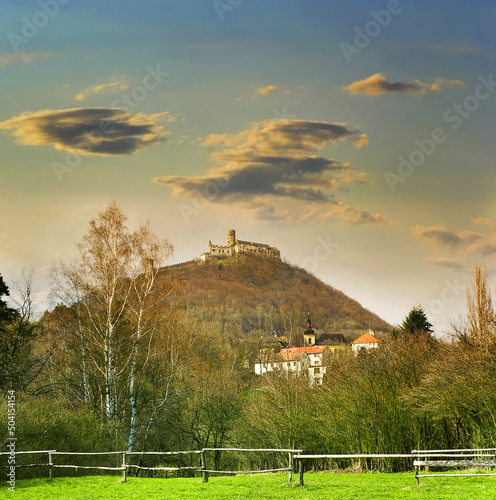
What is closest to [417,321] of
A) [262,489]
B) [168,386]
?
[168,386]

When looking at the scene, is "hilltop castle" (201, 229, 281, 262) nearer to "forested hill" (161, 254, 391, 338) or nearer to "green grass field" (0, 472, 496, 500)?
"forested hill" (161, 254, 391, 338)

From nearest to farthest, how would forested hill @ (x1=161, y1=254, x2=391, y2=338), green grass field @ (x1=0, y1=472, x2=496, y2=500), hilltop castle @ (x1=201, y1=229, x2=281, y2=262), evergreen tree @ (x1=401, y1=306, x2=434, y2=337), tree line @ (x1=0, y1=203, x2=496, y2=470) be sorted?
green grass field @ (x1=0, y1=472, x2=496, y2=500)
tree line @ (x1=0, y1=203, x2=496, y2=470)
evergreen tree @ (x1=401, y1=306, x2=434, y2=337)
forested hill @ (x1=161, y1=254, x2=391, y2=338)
hilltop castle @ (x1=201, y1=229, x2=281, y2=262)

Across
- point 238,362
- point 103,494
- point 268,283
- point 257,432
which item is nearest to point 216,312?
point 268,283

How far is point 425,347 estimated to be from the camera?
1117 inches

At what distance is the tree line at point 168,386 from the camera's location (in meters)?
20.8

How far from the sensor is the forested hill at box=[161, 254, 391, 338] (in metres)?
119

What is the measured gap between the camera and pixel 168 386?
2725 centimetres

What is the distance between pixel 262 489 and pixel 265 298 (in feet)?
401

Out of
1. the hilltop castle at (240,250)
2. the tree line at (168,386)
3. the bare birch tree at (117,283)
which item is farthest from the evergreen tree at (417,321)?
the hilltop castle at (240,250)

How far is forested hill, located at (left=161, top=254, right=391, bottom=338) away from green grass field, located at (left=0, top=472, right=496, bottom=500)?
84.9m

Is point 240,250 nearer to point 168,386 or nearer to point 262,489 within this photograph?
point 168,386

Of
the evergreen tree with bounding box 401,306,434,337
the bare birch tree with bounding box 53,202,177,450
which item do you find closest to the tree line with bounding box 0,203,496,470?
the bare birch tree with bounding box 53,202,177,450

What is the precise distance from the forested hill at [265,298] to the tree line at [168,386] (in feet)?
244

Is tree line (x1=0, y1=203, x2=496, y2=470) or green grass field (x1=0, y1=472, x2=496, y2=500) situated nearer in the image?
green grass field (x1=0, y1=472, x2=496, y2=500)
